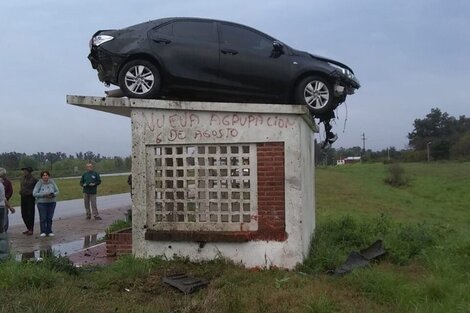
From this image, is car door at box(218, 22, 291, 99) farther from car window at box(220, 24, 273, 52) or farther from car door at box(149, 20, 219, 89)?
car door at box(149, 20, 219, 89)

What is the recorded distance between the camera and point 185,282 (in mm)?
6664

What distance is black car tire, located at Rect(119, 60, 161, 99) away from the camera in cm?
828

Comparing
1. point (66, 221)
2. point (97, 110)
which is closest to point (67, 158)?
point (66, 221)

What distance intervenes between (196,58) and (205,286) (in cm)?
353

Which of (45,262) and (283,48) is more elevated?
(283,48)

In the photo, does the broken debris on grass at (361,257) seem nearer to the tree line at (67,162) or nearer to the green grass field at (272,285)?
the green grass field at (272,285)

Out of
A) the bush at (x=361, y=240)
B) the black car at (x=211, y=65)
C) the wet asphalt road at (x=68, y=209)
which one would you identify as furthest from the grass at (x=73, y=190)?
the bush at (x=361, y=240)

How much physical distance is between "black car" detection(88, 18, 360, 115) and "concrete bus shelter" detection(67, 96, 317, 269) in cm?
58

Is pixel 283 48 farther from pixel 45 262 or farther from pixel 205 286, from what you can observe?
pixel 45 262

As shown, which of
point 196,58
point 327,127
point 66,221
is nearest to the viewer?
point 196,58

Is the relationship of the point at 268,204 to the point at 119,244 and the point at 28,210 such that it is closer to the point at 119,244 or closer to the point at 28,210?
the point at 119,244

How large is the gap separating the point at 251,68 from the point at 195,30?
3.57ft

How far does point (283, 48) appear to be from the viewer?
8641mm

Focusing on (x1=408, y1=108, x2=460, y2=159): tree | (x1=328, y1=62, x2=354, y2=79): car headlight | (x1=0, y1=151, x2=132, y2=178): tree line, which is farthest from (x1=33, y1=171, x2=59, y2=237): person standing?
(x1=408, y1=108, x2=460, y2=159): tree
